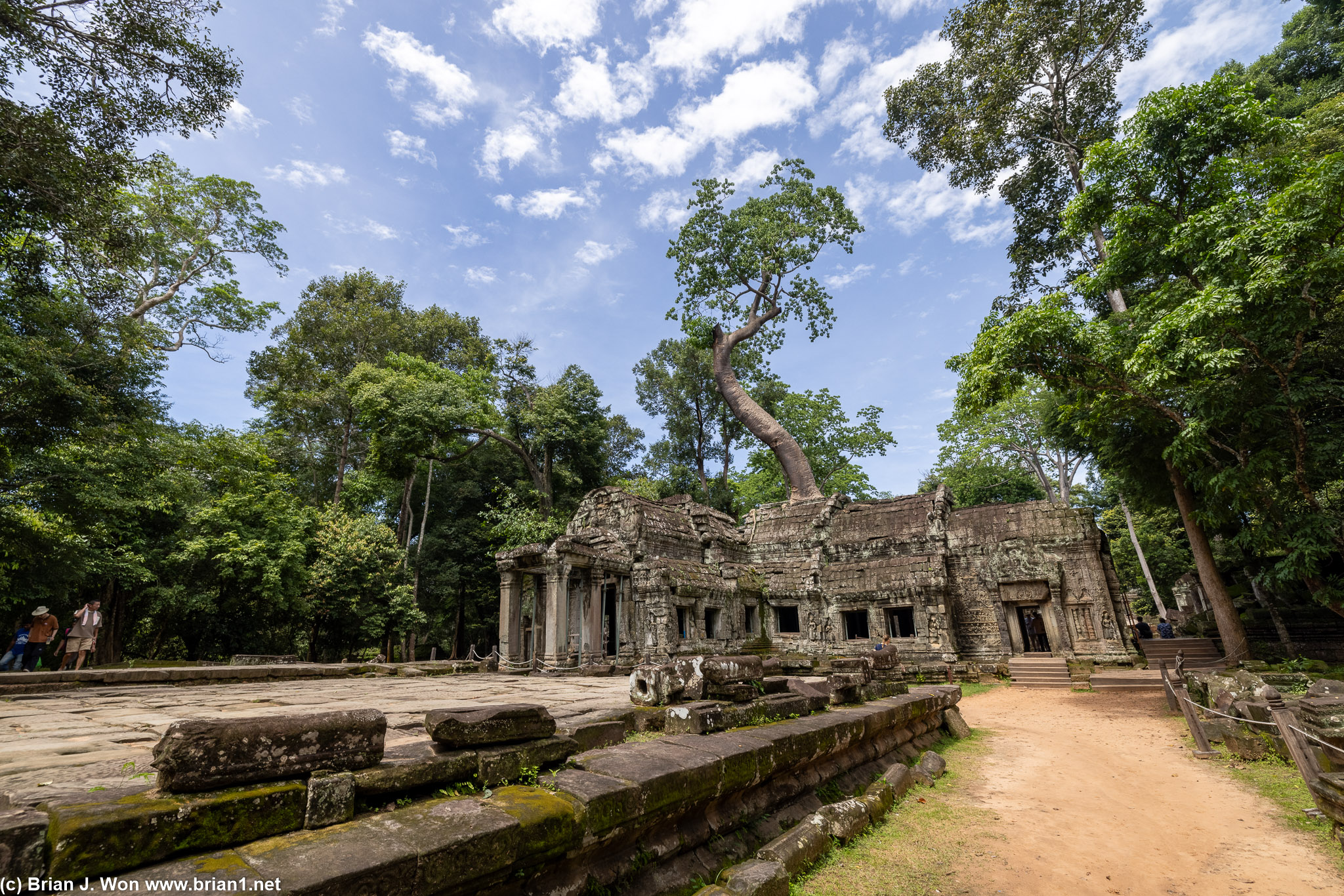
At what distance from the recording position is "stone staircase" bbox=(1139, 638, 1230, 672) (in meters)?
16.6

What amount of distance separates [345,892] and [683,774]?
1990mm

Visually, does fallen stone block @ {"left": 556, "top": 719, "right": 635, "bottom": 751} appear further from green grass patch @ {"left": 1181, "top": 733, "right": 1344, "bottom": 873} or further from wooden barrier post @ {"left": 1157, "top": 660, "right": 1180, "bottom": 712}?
wooden barrier post @ {"left": 1157, "top": 660, "right": 1180, "bottom": 712}

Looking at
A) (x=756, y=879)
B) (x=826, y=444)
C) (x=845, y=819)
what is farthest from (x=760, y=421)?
(x=756, y=879)

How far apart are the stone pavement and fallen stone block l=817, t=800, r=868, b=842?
227 centimetres

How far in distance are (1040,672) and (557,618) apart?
1366 cm

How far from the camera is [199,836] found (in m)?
2.12

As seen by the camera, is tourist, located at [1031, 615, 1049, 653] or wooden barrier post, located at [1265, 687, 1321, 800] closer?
wooden barrier post, located at [1265, 687, 1321, 800]

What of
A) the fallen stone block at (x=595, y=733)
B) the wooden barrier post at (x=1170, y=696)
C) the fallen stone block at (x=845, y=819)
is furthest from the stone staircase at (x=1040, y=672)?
the fallen stone block at (x=595, y=733)

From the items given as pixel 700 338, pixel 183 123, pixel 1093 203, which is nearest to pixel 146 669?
pixel 183 123

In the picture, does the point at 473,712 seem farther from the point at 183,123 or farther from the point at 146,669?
the point at 183,123

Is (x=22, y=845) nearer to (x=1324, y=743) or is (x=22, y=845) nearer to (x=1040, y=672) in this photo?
(x=1324, y=743)

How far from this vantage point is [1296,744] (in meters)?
5.73

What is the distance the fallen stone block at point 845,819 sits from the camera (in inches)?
175

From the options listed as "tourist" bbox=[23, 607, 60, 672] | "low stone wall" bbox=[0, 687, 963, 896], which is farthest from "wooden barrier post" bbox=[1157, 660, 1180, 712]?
"tourist" bbox=[23, 607, 60, 672]
